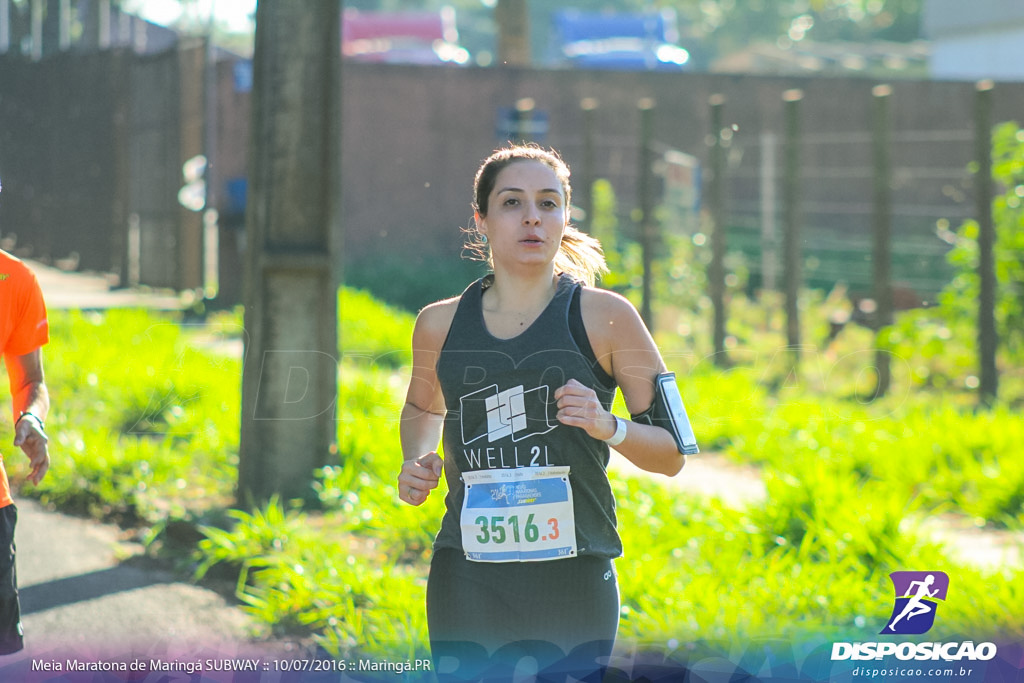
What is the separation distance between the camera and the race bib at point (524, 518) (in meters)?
2.79

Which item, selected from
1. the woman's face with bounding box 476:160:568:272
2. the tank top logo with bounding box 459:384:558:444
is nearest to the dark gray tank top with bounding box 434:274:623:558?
the tank top logo with bounding box 459:384:558:444

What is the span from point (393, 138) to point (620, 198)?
3271 millimetres

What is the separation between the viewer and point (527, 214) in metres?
2.83

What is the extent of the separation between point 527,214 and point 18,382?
1.32 m

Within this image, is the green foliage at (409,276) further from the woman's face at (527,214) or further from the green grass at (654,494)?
the woman's face at (527,214)

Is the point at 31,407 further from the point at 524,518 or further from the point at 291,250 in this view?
the point at 291,250

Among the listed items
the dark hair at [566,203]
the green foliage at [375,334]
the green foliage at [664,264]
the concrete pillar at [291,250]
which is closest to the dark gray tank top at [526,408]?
the dark hair at [566,203]

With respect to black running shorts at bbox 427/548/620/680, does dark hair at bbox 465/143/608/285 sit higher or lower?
higher

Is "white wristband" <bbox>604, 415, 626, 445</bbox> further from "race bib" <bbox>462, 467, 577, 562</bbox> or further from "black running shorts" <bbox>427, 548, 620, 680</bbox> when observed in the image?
"black running shorts" <bbox>427, 548, 620, 680</bbox>

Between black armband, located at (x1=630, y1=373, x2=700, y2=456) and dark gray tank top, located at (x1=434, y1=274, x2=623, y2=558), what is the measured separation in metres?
0.13

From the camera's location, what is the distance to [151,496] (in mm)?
6207

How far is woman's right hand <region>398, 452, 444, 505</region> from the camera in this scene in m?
2.80

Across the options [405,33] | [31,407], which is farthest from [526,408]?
[405,33]

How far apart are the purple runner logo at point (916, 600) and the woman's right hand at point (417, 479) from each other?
1591 mm
